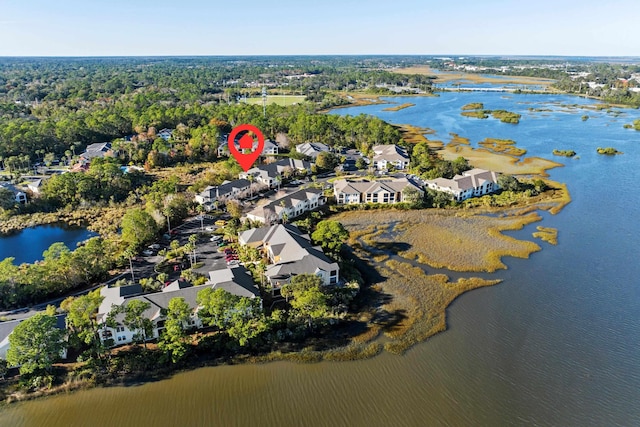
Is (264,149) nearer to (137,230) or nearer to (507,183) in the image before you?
(137,230)

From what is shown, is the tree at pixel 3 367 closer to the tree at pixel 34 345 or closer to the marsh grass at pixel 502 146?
the tree at pixel 34 345

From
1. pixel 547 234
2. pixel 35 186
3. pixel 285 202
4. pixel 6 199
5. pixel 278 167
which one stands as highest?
pixel 278 167

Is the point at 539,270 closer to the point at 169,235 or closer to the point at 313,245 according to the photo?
the point at 313,245

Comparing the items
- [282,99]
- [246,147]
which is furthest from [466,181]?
Result: [282,99]

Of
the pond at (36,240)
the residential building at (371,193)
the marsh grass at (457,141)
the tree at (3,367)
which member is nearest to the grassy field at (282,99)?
the marsh grass at (457,141)

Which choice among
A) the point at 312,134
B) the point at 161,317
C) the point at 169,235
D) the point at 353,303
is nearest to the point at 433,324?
the point at 353,303

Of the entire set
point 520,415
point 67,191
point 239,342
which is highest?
point 67,191
